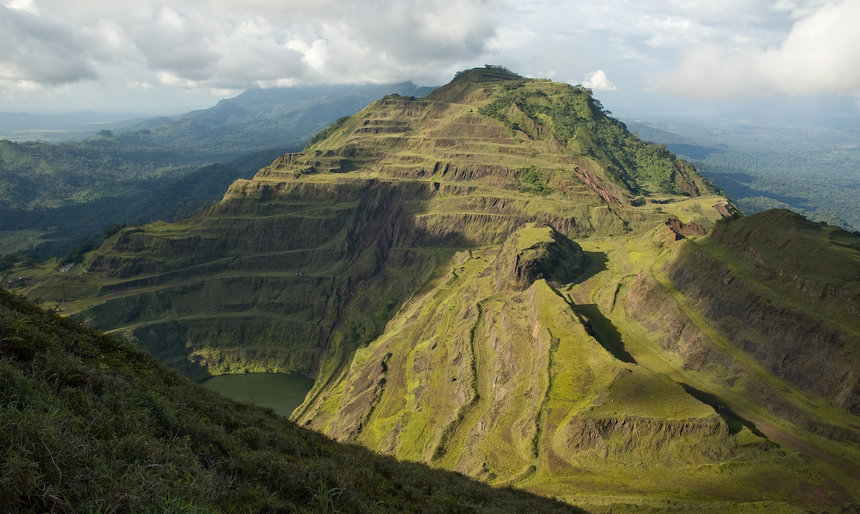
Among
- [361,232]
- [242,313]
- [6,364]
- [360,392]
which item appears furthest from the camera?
[361,232]

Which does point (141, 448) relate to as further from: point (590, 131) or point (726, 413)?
point (590, 131)

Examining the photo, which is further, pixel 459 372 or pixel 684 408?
pixel 459 372

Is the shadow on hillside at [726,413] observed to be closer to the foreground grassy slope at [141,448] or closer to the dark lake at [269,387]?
the foreground grassy slope at [141,448]

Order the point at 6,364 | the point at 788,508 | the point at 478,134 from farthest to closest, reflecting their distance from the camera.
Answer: the point at 478,134, the point at 788,508, the point at 6,364

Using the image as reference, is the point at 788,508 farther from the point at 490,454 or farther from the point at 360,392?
the point at 360,392

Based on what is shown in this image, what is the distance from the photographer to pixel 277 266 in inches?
4577

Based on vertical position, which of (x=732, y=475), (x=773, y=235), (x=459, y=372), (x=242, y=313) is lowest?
(x=242, y=313)

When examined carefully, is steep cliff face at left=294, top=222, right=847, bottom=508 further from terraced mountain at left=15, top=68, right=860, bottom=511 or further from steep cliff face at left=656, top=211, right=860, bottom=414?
steep cliff face at left=656, top=211, right=860, bottom=414

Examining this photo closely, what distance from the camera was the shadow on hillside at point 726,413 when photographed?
129 ft

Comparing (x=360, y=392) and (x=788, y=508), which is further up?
(x=788, y=508)

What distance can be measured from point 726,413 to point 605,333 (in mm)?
18177

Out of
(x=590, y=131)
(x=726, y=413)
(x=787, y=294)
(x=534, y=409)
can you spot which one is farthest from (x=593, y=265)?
(x=590, y=131)

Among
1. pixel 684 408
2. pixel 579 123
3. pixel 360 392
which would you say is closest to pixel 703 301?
pixel 684 408

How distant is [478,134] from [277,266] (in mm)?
76063
